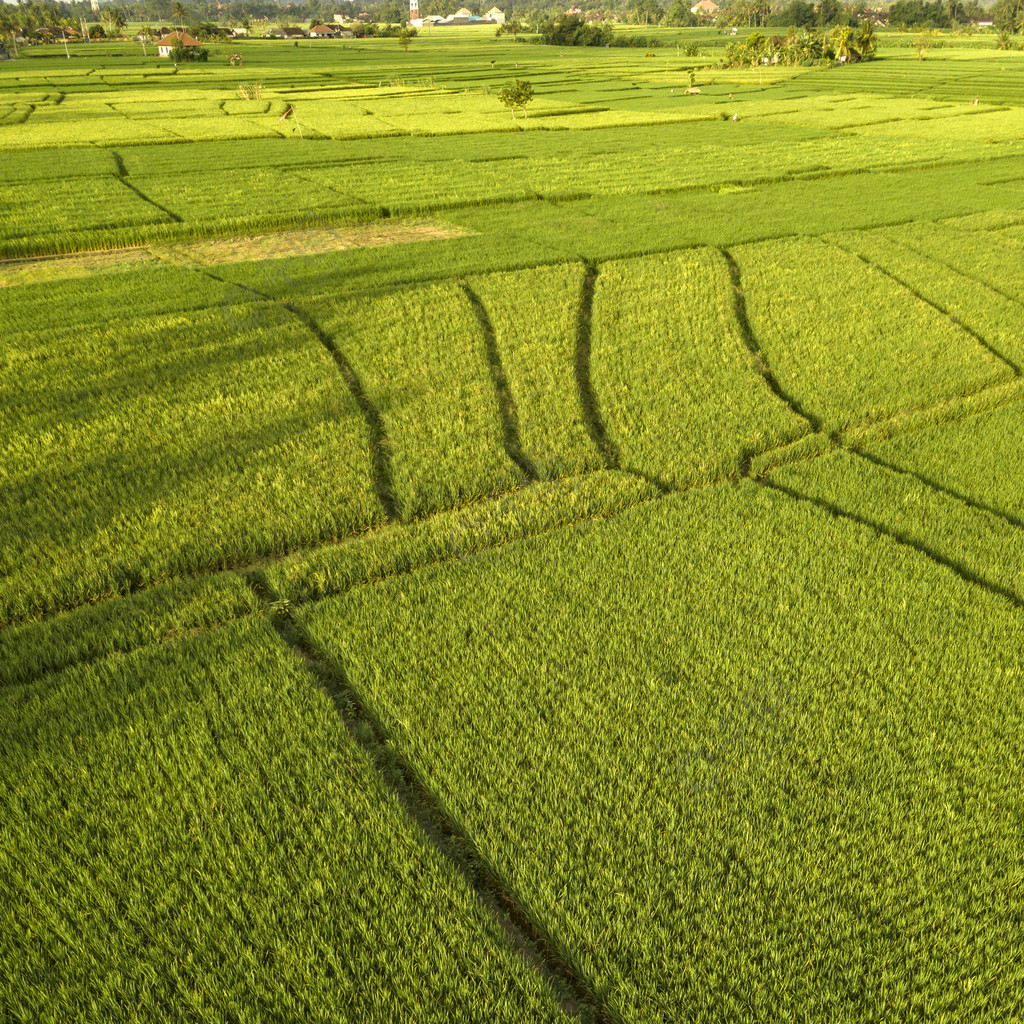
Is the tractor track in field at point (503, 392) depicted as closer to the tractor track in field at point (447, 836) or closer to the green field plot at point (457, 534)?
the green field plot at point (457, 534)

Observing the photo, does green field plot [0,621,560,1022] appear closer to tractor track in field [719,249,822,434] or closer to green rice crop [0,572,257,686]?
green rice crop [0,572,257,686]

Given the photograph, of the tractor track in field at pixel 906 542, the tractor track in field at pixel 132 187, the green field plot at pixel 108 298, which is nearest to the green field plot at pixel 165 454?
the green field plot at pixel 108 298

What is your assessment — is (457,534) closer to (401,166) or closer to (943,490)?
(943,490)

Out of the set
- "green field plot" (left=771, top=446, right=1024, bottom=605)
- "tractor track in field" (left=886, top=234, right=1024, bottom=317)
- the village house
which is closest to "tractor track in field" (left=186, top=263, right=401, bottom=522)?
"green field plot" (left=771, top=446, right=1024, bottom=605)

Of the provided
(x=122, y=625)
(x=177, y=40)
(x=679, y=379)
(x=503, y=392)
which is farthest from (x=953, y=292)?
(x=177, y=40)

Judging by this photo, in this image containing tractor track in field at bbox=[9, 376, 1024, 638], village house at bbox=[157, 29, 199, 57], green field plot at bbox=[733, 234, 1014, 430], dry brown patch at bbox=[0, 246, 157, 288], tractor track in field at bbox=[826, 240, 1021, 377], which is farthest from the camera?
village house at bbox=[157, 29, 199, 57]
